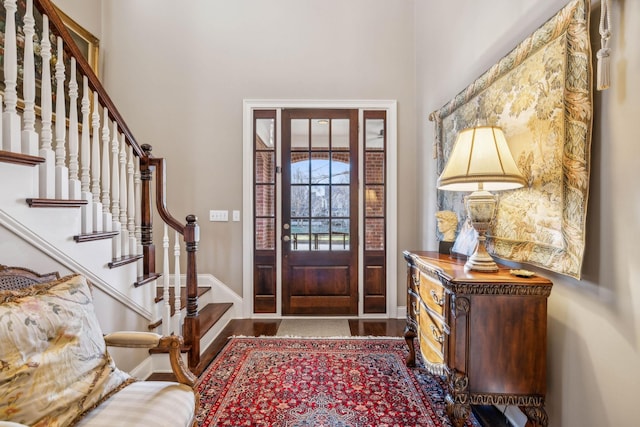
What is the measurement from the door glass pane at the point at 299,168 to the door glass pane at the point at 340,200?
0.32 m

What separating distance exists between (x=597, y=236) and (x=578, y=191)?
18cm

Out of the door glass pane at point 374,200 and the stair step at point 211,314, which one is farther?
the door glass pane at point 374,200

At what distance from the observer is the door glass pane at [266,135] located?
3170mm

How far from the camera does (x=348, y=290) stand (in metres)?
3.17

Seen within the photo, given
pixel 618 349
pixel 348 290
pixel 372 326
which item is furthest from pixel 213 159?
pixel 618 349

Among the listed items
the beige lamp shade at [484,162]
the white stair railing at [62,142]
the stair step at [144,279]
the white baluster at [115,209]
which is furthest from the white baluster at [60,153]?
the beige lamp shade at [484,162]

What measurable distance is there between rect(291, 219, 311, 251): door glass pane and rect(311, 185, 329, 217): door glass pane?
0.15 m

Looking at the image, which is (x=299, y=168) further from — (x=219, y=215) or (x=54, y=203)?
(x=54, y=203)

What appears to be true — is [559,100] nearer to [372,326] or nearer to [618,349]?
[618,349]

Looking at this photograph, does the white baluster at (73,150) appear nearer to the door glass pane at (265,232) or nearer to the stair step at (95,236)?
the stair step at (95,236)

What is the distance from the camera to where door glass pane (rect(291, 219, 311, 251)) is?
10.4 feet

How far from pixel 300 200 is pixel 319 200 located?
21cm

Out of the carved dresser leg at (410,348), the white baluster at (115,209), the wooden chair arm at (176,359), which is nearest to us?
the wooden chair arm at (176,359)

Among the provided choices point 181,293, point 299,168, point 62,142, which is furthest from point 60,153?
point 299,168
